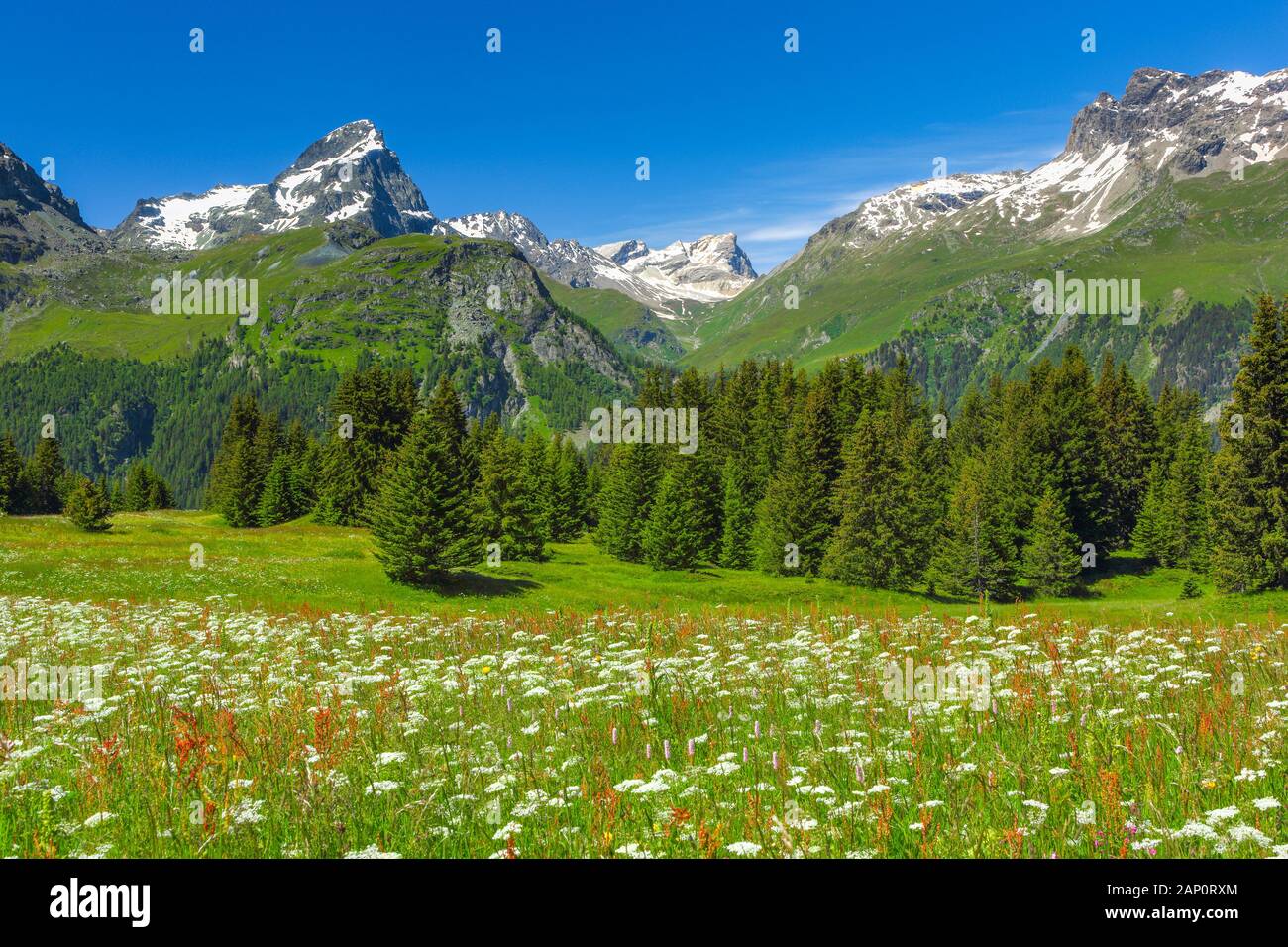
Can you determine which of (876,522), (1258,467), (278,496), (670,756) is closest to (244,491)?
(278,496)

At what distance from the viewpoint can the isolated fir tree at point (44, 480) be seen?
93.5m

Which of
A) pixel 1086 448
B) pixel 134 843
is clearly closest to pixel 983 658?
pixel 134 843

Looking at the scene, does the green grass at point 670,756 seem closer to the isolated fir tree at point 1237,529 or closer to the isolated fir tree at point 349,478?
the isolated fir tree at point 1237,529

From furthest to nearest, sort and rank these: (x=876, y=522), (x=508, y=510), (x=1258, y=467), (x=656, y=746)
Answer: (x=508, y=510), (x=876, y=522), (x=1258, y=467), (x=656, y=746)

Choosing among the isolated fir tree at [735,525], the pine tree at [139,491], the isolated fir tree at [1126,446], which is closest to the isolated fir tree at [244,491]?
the pine tree at [139,491]

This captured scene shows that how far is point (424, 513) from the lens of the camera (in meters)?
43.3

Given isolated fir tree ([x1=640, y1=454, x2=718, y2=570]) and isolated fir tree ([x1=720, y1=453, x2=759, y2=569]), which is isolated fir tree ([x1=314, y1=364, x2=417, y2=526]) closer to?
isolated fir tree ([x1=640, y1=454, x2=718, y2=570])

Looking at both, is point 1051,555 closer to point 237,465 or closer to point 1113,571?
point 1113,571

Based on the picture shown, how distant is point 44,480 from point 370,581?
78.0m

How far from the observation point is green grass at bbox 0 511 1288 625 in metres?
38.5

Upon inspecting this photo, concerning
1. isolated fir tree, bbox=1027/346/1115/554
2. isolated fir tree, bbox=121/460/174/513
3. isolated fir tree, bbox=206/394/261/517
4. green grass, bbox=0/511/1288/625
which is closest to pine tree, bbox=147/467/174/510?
isolated fir tree, bbox=121/460/174/513
